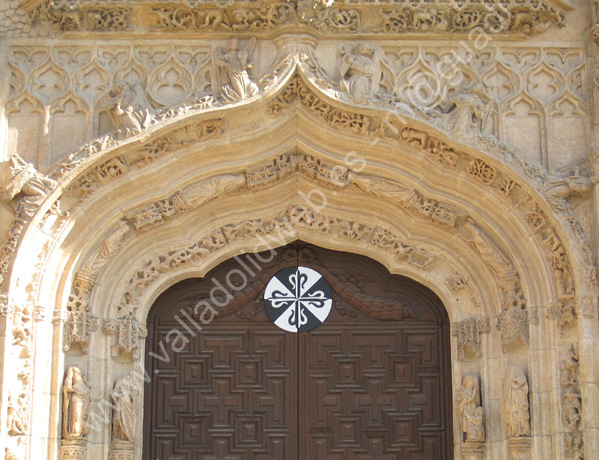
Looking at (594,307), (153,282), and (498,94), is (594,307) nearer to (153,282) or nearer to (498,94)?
(498,94)

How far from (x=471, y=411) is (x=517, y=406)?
52 cm

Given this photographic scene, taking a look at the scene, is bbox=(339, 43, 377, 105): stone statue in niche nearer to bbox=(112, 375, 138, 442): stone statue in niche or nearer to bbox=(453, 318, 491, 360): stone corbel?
bbox=(453, 318, 491, 360): stone corbel

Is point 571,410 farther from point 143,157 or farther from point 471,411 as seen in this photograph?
point 143,157

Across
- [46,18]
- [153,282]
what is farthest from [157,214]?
[46,18]

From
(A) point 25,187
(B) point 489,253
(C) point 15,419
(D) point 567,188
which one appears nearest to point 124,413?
(C) point 15,419

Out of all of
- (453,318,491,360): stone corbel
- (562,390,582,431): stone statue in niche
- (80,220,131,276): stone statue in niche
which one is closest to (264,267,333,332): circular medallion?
(453,318,491,360): stone corbel

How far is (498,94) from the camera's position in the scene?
12.1m

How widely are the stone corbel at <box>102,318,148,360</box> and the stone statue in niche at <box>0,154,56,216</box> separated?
1.38 metres

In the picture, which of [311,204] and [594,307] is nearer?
[594,307]

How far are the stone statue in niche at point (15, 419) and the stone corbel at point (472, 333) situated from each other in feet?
14.2

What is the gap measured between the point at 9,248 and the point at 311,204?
3.12 metres

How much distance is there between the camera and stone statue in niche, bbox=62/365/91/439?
11.4 meters

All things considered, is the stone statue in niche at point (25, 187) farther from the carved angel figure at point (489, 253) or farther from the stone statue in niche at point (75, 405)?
the carved angel figure at point (489, 253)

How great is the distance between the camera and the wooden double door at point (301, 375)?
12.1 meters
